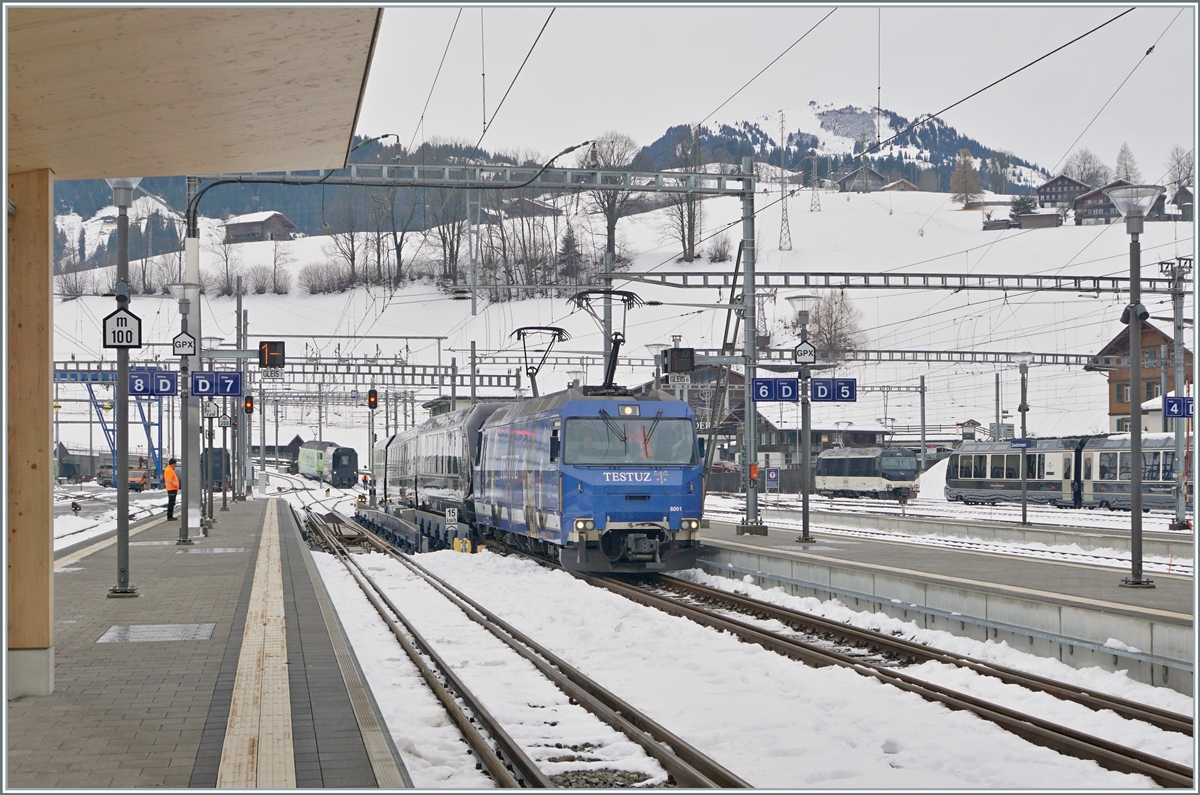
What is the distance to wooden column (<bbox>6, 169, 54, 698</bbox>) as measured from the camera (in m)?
8.84

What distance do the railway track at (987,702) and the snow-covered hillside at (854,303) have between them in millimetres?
54613

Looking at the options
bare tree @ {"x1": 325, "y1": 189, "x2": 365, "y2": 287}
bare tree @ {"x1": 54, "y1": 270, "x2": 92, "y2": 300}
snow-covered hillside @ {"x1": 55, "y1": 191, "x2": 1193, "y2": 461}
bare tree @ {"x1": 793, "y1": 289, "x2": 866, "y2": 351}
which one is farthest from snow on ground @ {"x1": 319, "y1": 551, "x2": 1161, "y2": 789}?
bare tree @ {"x1": 54, "y1": 270, "x2": 92, "y2": 300}

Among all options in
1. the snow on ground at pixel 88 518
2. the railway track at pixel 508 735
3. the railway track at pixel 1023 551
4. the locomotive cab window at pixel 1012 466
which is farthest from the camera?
the locomotive cab window at pixel 1012 466

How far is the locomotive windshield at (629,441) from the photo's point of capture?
64.4 ft

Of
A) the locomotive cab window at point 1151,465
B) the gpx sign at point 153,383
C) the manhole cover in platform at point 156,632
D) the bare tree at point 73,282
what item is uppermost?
the bare tree at point 73,282

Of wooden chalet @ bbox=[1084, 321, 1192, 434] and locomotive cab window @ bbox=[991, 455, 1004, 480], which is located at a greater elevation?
wooden chalet @ bbox=[1084, 321, 1192, 434]

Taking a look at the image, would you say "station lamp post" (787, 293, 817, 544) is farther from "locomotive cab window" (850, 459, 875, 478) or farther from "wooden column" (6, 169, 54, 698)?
"locomotive cab window" (850, 459, 875, 478)

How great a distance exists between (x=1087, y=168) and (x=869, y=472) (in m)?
120

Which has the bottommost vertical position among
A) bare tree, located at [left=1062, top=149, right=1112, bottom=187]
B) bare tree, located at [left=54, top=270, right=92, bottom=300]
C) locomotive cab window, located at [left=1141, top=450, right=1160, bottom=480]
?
locomotive cab window, located at [left=1141, top=450, right=1160, bottom=480]

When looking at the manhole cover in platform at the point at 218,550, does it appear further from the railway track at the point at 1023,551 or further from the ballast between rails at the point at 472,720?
the railway track at the point at 1023,551

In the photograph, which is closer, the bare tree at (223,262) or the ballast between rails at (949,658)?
the ballast between rails at (949,658)

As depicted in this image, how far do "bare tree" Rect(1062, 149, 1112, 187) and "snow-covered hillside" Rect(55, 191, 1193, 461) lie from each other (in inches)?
887

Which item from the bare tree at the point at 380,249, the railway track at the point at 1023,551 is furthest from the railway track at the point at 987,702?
the bare tree at the point at 380,249

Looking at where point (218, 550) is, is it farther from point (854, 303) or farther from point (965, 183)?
point (965, 183)
